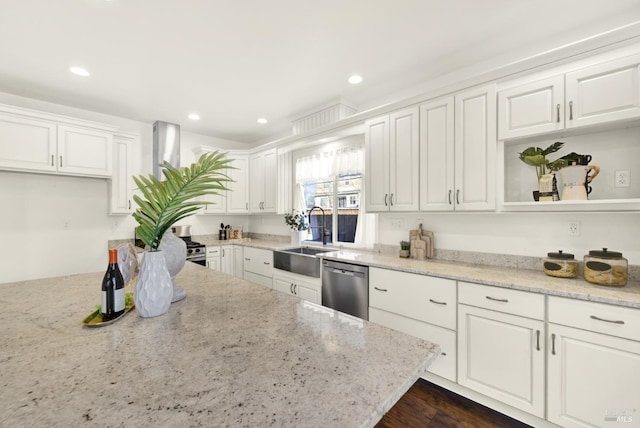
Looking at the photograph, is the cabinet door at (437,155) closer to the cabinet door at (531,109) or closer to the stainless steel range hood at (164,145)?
Result: the cabinet door at (531,109)

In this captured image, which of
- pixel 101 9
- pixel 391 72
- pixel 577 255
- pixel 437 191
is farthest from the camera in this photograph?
pixel 391 72

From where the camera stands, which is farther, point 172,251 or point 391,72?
point 391,72

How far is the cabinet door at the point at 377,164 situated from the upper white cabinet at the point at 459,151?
37 centimetres

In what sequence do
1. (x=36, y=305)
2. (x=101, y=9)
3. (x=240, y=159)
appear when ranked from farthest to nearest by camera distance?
(x=240, y=159) < (x=101, y=9) < (x=36, y=305)

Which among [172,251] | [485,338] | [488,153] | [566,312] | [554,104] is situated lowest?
[485,338]

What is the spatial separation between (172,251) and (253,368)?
821 millimetres

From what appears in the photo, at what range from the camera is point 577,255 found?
2018 mm

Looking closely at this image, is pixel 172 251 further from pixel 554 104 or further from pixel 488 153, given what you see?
pixel 554 104

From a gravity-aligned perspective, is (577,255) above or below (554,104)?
below

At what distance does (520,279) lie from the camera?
6.11 ft

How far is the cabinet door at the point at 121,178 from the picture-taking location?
11.6 ft

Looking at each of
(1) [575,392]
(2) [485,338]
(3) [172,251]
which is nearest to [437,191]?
(2) [485,338]

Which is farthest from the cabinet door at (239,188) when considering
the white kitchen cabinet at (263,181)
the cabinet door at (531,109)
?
the cabinet door at (531,109)

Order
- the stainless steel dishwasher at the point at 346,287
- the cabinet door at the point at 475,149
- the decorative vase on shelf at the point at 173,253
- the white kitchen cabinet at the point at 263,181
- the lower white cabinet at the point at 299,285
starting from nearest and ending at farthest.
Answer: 1. the decorative vase on shelf at the point at 173,253
2. the cabinet door at the point at 475,149
3. the stainless steel dishwasher at the point at 346,287
4. the lower white cabinet at the point at 299,285
5. the white kitchen cabinet at the point at 263,181
